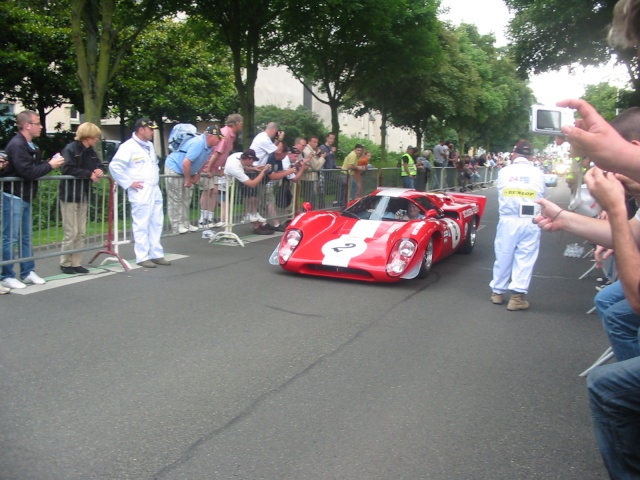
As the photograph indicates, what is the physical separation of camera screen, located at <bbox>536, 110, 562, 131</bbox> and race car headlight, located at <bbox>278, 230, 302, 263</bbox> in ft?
16.2

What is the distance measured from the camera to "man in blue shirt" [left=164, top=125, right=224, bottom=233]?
10461 millimetres

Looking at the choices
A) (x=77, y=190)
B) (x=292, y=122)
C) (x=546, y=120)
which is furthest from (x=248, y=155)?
(x=292, y=122)

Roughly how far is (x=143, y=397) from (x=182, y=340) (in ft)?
4.12

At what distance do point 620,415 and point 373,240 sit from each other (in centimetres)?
578

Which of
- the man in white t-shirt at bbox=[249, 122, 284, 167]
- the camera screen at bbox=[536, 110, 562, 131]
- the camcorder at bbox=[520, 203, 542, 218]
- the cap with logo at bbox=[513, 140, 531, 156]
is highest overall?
the man in white t-shirt at bbox=[249, 122, 284, 167]

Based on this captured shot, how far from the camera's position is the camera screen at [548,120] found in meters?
3.34

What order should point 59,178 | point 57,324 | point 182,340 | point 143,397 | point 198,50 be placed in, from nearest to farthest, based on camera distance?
point 143,397
point 182,340
point 57,324
point 59,178
point 198,50

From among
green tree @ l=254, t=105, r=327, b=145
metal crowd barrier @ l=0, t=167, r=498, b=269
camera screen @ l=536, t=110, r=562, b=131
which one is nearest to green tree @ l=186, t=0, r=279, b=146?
metal crowd barrier @ l=0, t=167, r=498, b=269

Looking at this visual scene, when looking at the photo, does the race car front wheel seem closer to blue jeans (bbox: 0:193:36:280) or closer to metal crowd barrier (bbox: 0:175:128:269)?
metal crowd barrier (bbox: 0:175:128:269)

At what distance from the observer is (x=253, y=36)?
16.8 meters

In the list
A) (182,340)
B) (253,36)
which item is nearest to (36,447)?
(182,340)

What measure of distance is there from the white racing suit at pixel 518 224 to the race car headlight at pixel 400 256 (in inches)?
44.1

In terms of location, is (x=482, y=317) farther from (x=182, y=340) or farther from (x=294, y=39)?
(x=294, y=39)

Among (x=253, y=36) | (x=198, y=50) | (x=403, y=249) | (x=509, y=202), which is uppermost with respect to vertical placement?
(x=198, y=50)
